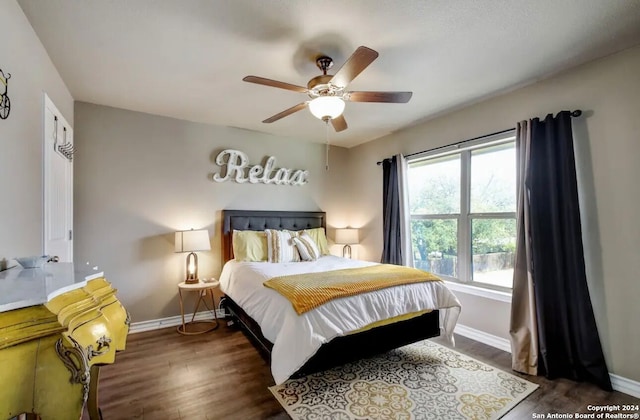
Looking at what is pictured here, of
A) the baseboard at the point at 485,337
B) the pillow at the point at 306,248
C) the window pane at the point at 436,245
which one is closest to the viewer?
the baseboard at the point at 485,337

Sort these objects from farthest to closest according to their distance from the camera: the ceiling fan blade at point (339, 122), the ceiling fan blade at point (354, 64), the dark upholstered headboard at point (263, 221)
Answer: the dark upholstered headboard at point (263, 221) < the ceiling fan blade at point (339, 122) < the ceiling fan blade at point (354, 64)

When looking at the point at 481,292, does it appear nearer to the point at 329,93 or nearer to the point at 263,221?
the point at 329,93

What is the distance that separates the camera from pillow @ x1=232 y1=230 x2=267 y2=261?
3.59m

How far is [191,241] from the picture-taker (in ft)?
11.1

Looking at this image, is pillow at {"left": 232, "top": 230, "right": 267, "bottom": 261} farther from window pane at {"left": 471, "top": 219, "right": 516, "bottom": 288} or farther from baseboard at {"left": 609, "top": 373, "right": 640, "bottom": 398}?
baseboard at {"left": 609, "top": 373, "right": 640, "bottom": 398}

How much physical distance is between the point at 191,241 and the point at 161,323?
3.49 ft

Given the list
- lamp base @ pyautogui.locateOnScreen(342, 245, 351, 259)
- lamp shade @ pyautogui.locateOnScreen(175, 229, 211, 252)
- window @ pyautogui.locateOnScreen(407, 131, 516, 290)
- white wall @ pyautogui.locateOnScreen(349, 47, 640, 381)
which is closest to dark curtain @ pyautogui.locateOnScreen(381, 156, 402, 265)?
window @ pyautogui.locateOnScreen(407, 131, 516, 290)

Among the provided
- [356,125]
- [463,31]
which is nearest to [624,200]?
[463,31]

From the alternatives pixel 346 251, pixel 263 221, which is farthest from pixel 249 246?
pixel 346 251

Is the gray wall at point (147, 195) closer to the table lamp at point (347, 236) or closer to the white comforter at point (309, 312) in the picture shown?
the white comforter at point (309, 312)

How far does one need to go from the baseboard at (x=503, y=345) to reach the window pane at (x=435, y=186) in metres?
1.31

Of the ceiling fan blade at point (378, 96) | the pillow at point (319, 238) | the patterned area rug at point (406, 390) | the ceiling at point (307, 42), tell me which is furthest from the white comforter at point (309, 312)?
the ceiling at point (307, 42)

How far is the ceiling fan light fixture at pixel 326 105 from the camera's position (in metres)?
2.14

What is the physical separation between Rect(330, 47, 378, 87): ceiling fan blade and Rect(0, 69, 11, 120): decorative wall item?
1765 mm
